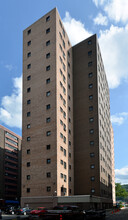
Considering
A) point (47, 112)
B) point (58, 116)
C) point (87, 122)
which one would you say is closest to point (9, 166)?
point (87, 122)

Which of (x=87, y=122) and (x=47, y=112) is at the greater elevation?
(x=47, y=112)

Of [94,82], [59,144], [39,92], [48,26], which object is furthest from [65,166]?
[48,26]

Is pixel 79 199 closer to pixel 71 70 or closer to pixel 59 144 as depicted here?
pixel 59 144

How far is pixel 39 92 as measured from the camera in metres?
67.9

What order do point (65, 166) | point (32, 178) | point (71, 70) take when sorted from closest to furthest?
1. point (32, 178)
2. point (65, 166)
3. point (71, 70)

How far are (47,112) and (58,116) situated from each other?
2988 mm

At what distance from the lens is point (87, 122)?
76.4 metres

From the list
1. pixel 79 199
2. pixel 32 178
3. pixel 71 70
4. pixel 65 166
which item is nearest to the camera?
pixel 79 199

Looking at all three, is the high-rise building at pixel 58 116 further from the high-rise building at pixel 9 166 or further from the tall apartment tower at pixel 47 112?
the high-rise building at pixel 9 166

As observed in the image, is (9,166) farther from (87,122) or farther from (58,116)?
(58,116)

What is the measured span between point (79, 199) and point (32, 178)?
488 inches

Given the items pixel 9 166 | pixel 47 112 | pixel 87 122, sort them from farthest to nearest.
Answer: pixel 9 166 < pixel 87 122 < pixel 47 112

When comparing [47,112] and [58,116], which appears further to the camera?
[47,112]

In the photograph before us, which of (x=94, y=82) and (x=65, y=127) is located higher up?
(x=94, y=82)
